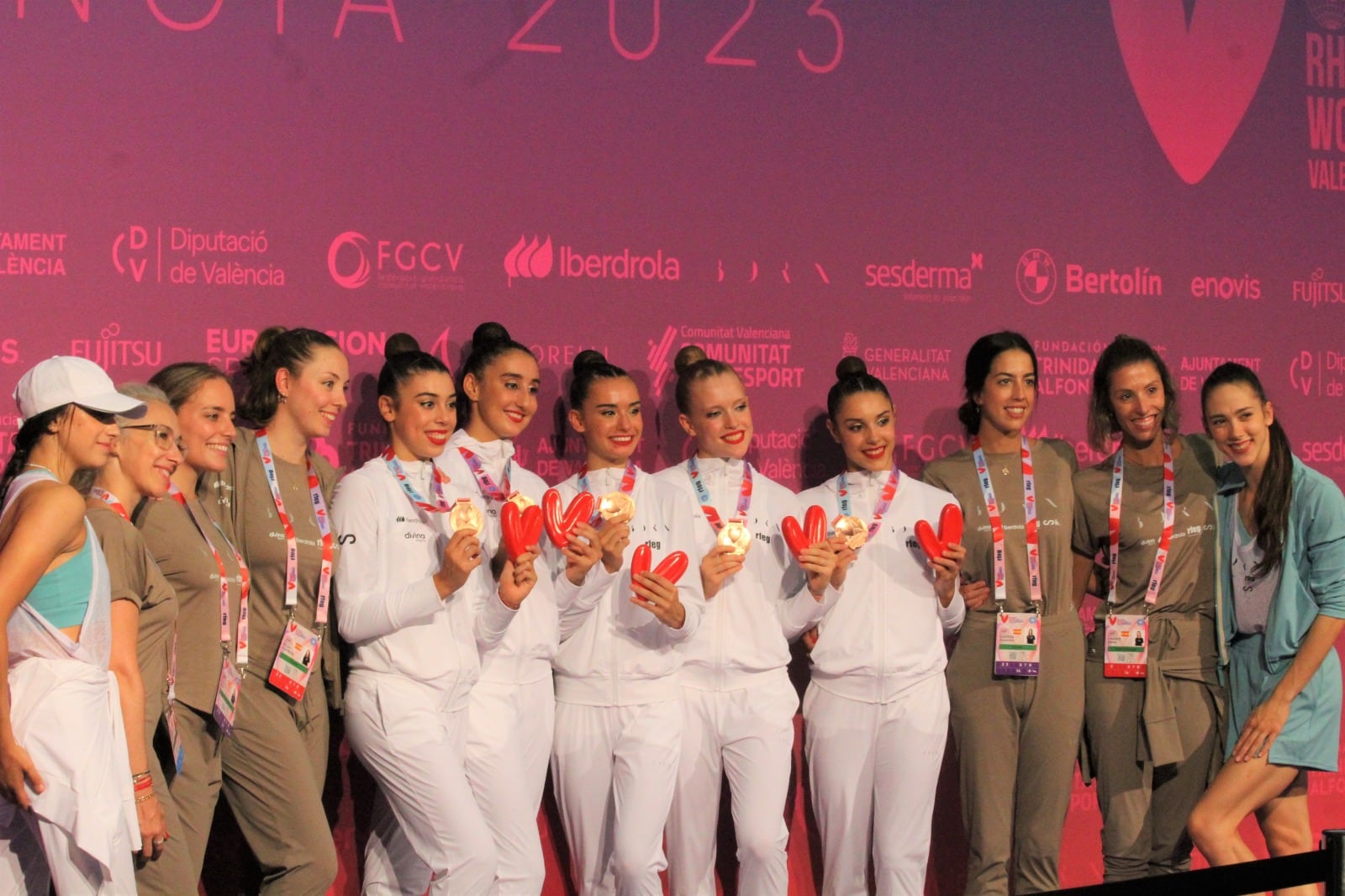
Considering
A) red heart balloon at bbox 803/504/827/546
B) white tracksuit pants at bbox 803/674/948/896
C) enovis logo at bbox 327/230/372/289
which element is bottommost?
white tracksuit pants at bbox 803/674/948/896

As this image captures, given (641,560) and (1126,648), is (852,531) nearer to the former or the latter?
(641,560)

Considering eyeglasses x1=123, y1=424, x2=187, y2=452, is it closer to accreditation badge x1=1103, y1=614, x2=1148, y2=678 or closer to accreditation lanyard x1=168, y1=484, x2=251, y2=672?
accreditation lanyard x1=168, y1=484, x2=251, y2=672

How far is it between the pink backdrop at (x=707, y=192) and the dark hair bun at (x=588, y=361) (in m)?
0.15

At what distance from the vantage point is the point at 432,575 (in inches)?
169

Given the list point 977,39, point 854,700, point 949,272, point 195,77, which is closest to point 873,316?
point 949,272

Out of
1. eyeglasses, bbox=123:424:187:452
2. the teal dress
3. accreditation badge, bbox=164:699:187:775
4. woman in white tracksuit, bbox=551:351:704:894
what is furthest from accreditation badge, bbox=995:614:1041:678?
eyeglasses, bbox=123:424:187:452

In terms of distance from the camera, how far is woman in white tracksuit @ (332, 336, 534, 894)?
420cm

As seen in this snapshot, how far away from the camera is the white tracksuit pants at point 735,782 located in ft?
15.3

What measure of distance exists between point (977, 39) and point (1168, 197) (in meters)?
1.05

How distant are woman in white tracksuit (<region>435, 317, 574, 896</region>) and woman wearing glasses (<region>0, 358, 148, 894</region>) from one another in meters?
1.30

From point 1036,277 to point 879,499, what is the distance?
1415 millimetres

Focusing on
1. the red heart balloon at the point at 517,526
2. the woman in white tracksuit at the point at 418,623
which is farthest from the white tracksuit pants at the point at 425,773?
the red heart balloon at the point at 517,526

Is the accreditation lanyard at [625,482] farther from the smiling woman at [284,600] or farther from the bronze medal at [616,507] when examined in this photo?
the smiling woman at [284,600]

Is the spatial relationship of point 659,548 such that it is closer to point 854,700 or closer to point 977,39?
point 854,700
